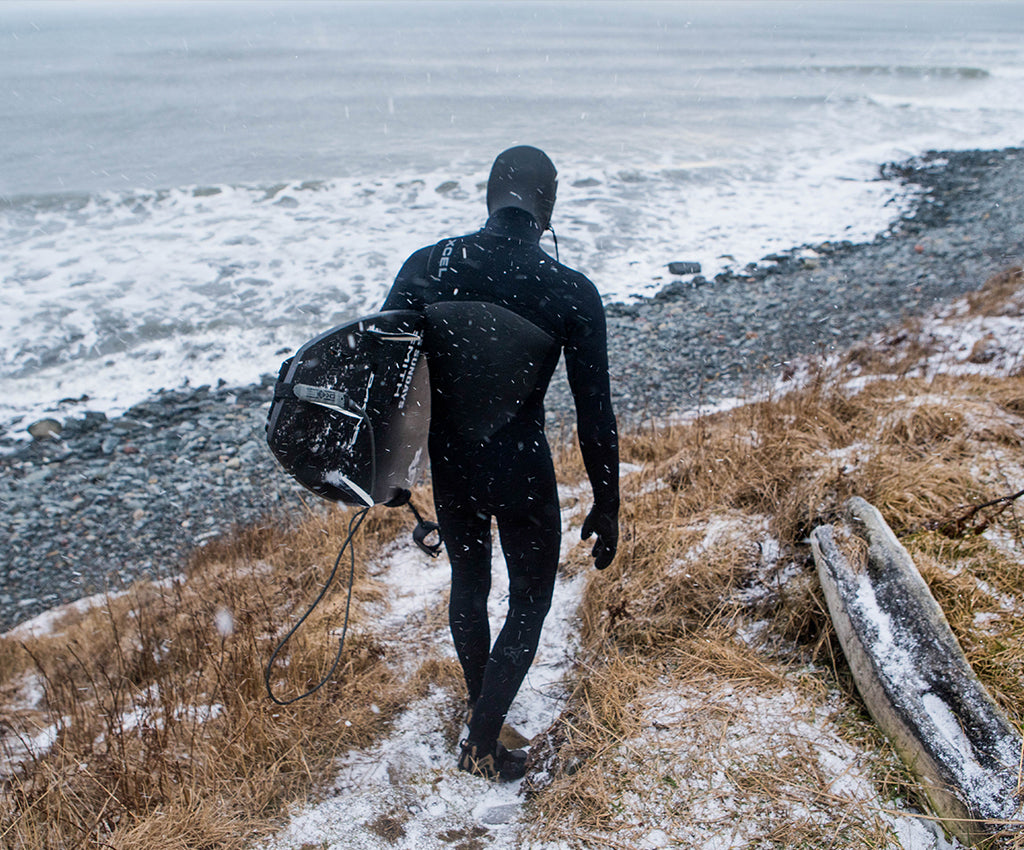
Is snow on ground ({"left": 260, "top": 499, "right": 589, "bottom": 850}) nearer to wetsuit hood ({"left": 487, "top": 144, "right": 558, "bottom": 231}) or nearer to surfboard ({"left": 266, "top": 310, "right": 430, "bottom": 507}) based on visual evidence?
surfboard ({"left": 266, "top": 310, "right": 430, "bottom": 507})

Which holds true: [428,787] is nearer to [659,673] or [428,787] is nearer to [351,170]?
[659,673]

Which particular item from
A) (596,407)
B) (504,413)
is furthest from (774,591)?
(504,413)

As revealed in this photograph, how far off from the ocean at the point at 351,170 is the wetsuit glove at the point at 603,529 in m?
7.62

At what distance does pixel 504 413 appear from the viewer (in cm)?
236

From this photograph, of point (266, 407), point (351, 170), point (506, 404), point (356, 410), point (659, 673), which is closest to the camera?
point (356, 410)

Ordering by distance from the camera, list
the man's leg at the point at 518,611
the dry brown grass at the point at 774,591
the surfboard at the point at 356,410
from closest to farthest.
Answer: the surfboard at the point at 356,410 < the dry brown grass at the point at 774,591 < the man's leg at the point at 518,611

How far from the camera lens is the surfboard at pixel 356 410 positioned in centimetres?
203

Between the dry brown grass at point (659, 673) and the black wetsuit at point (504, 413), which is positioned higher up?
the black wetsuit at point (504, 413)

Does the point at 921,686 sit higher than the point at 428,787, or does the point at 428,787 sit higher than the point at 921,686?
the point at 921,686

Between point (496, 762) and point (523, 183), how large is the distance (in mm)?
2195

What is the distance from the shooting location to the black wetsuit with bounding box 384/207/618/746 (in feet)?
7.43

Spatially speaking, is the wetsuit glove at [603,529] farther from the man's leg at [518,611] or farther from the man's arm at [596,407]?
the man's leg at [518,611]

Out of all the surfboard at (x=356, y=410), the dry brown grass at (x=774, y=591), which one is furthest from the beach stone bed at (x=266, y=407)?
the surfboard at (x=356, y=410)

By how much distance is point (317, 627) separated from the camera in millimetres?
3527
